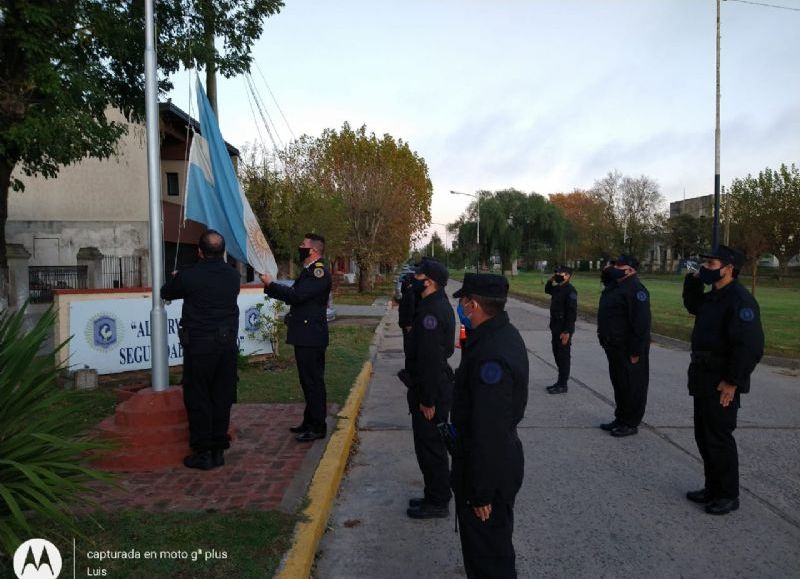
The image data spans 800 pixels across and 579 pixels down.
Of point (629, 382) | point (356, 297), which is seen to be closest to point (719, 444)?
point (629, 382)

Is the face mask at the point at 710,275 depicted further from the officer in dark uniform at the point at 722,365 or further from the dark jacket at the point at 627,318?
the dark jacket at the point at 627,318

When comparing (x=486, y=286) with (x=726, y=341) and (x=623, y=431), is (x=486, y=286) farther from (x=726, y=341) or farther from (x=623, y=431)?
(x=623, y=431)

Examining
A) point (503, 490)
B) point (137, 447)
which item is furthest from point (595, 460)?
point (137, 447)

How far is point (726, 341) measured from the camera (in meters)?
4.00

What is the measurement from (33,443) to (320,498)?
1845 millimetres

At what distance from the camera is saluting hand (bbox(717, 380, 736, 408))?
391cm

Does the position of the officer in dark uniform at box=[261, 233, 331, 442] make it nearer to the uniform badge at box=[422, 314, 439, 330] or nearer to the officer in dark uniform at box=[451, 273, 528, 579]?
the uniform badge at box=[422, 314, 439, 330]

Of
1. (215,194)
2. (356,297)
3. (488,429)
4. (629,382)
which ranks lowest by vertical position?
(356,297)

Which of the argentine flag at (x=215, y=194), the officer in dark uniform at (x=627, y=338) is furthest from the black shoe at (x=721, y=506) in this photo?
the argentine flag at (x=215, y=194)

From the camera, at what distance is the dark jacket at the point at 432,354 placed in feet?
12.5

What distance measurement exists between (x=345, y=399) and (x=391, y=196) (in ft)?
78.7

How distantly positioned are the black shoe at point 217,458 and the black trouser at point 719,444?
3696mm

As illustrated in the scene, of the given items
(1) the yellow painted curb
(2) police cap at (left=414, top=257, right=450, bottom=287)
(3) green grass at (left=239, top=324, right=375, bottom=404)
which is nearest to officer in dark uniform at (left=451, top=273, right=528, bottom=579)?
(1) the yellow painted curb

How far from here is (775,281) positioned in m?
48.9
